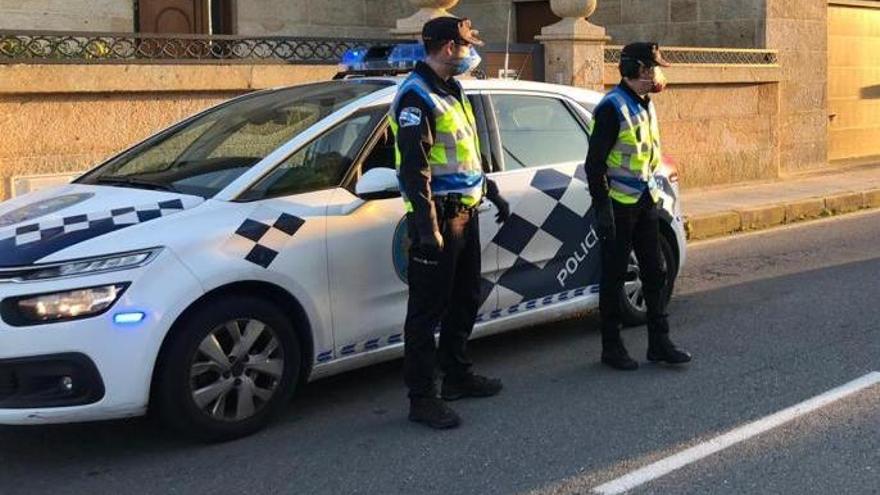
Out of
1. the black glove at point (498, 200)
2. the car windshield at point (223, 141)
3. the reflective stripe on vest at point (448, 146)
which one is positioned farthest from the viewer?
the black glove at point (498, 200)

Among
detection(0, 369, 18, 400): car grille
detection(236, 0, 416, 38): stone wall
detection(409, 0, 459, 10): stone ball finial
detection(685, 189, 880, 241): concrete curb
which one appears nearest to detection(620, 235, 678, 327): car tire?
detection(0, 369, 18, 400): car grille

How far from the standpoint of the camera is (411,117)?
434cm

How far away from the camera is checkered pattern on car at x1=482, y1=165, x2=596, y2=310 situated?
5.36m

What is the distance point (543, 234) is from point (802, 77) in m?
11.0

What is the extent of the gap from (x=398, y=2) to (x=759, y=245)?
734 cm

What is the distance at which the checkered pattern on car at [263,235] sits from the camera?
14.2 ft

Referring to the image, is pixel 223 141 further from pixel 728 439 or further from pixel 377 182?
pixel 728 439

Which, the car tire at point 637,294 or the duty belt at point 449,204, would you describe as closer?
the duty belt at point 449,204

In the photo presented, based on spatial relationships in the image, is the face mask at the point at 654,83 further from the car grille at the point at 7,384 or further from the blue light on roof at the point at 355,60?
the car grille at the point at 7,384

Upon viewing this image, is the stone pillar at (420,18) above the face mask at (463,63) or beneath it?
above

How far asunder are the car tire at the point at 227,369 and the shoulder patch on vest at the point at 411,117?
3.27 ft

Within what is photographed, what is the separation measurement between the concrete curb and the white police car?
5.15 meters

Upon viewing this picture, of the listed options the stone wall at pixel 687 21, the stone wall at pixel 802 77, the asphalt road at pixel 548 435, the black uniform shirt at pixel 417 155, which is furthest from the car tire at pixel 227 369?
the stone wall at pixel 802 77

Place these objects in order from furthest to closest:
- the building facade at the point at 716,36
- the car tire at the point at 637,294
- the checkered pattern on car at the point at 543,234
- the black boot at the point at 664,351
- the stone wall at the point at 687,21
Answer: the stone wall at the point at 687,21, the building facade at the point at 716,36, the car tire at the point at 637,294, the black boot at the point at 664,351, the checkered pattern on car at the point at 543,234
